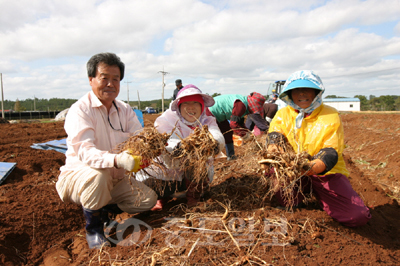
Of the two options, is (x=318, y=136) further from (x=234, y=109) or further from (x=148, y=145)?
(x=234, y=109)

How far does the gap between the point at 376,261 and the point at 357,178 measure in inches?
96.1

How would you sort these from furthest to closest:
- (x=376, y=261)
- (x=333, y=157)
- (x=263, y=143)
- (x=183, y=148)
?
(x=263, y=143) → (x=183, y=148) → (x=333, y=157) → (x=376, y=261)

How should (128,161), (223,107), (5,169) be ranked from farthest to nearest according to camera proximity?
(223,107), (5,169), (128,161)

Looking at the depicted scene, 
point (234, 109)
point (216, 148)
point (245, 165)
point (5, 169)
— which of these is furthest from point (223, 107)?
point (5, 169)

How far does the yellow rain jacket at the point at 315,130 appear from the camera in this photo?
7.16ft

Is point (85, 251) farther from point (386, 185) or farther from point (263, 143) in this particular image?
point (386, 185)

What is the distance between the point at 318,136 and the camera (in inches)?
88.5

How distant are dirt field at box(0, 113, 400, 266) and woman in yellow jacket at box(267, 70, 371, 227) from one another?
149 millimetres

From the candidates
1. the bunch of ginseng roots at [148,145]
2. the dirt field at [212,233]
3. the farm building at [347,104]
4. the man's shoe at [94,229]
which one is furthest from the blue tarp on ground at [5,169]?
the farm building at [347,104]

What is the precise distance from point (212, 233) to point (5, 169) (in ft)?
11.2

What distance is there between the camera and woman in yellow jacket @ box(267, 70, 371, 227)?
221 cm

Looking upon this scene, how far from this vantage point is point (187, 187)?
275 centimetres

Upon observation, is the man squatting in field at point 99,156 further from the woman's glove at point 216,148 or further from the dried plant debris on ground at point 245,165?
the dried plant debris on ground at point 245,165

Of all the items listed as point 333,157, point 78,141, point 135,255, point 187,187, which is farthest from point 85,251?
point 333,157
